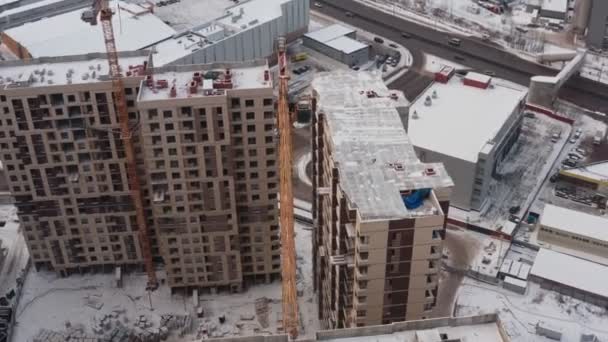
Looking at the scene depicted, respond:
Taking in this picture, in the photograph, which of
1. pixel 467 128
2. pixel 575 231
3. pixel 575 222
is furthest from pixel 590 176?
pixel 467 128

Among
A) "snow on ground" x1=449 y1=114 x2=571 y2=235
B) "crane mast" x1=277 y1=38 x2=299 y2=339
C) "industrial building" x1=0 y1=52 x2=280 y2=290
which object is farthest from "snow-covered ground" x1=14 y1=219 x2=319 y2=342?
"snow on ground" x1=449 y1=114 x2=571 y2=235

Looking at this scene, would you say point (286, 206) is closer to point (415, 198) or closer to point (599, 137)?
point (415, 198)

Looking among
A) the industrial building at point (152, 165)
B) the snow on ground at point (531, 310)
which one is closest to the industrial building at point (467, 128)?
the snow on ground at point (531, 310)

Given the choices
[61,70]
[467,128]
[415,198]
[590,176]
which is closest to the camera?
[415,198]

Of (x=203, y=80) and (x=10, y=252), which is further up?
(x=203, y=80)

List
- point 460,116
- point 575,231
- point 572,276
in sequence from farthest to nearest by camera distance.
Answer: point 460,116
point 575,231
point 572,276

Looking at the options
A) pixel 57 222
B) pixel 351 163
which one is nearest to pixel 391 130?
pixel 351 163
